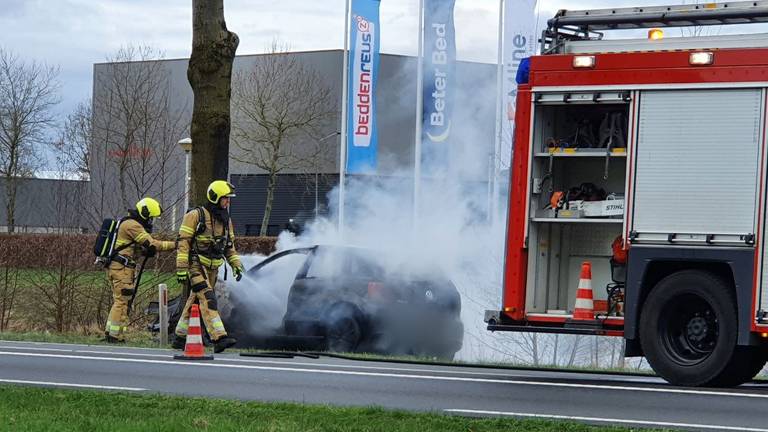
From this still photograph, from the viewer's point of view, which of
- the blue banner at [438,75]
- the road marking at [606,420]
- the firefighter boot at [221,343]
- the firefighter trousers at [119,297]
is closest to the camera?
the road marking at [606,420]

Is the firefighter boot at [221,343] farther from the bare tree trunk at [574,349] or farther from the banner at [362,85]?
the banner at [362,85]

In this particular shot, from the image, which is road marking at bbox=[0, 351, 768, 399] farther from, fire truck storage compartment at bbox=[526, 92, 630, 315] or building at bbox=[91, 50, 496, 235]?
building at bbox=[91, 50, 496, 235]

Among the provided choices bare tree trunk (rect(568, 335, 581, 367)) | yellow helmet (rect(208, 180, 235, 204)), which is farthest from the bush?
bare tree trunk (rect(568, 335, 581, 367))

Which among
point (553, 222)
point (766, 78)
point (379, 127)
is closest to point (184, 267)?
point (553, 222)

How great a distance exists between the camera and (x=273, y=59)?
49.4 meters

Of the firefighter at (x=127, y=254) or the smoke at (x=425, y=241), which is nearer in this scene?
the smoke at (x=425, y=241)

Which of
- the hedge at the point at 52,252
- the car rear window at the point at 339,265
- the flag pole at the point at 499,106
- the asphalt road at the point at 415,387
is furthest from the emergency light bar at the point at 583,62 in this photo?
the flag pole at the point at 499,106

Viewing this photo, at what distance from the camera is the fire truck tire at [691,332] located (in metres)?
11.5

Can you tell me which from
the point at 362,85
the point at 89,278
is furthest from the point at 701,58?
the point at 362,85

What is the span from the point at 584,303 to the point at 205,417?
4.62 meters

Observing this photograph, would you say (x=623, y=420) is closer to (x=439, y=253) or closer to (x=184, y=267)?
(x=184, y=267)

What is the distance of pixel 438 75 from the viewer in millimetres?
32719

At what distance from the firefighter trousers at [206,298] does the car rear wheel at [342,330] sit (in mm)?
1664

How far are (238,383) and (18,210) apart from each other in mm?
47400
